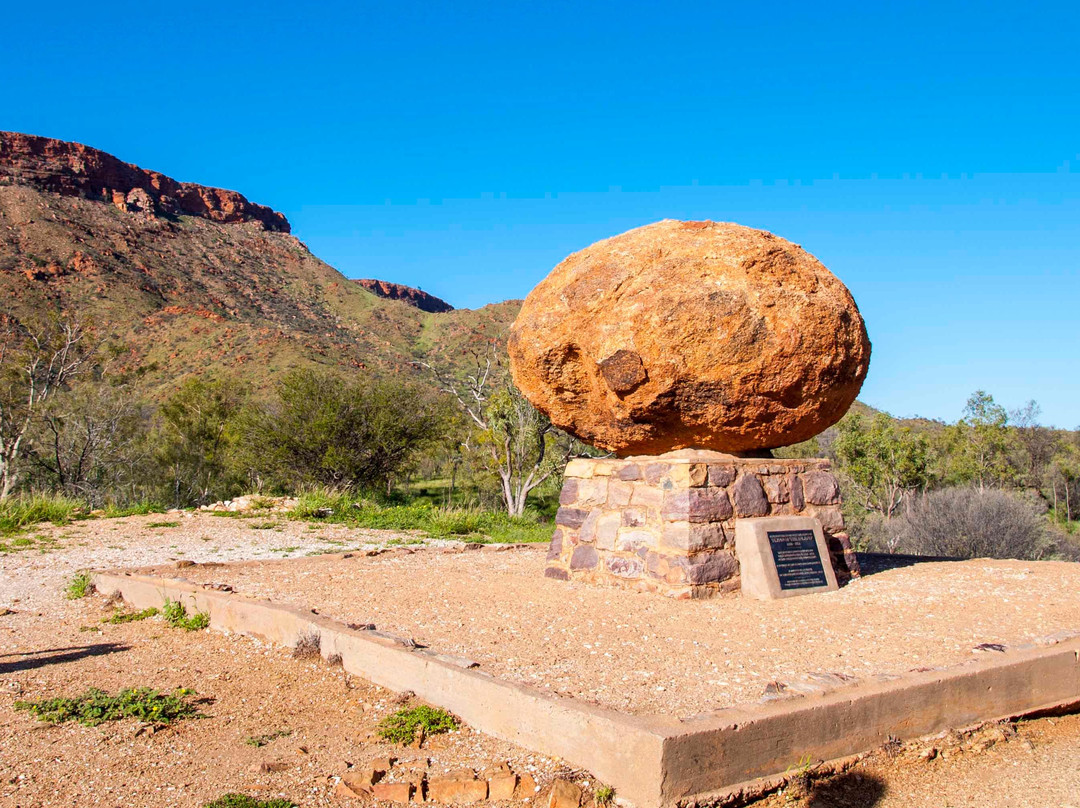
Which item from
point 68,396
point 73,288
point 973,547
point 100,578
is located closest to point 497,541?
point 100,578

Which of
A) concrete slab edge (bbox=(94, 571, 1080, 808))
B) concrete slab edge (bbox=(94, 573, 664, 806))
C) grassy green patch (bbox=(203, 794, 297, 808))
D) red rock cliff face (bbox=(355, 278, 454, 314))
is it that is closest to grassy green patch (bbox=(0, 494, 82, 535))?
concrete slab edge (bbox=(94, 573, 664, 806))

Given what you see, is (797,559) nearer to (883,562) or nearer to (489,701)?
(883,562)

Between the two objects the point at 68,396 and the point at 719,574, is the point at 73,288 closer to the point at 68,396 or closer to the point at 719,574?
the point at 68,396

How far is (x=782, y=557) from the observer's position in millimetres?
5746

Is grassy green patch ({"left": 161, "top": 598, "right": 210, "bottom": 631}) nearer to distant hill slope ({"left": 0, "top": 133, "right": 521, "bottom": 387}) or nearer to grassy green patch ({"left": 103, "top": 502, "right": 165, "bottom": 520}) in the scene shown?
grassy green patch ({"left": 103, "top": 502, "right": 165, "bottom": 520})

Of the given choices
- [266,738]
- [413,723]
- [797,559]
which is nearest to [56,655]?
[266,738]

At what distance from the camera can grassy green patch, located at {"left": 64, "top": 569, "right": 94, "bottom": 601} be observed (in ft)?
21.8

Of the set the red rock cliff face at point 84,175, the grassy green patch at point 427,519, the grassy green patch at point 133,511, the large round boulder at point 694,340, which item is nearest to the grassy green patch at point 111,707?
the large round boulder at point 694,340

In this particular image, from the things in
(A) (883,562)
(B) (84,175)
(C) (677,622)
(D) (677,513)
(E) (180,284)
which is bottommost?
(C) (677,622)

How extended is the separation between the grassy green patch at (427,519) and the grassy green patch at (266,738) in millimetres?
7285

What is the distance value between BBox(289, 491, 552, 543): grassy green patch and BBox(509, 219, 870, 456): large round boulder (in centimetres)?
509

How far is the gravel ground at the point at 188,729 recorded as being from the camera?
292 centimetres

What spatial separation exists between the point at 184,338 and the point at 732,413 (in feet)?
119

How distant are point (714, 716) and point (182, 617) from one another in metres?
4.28
